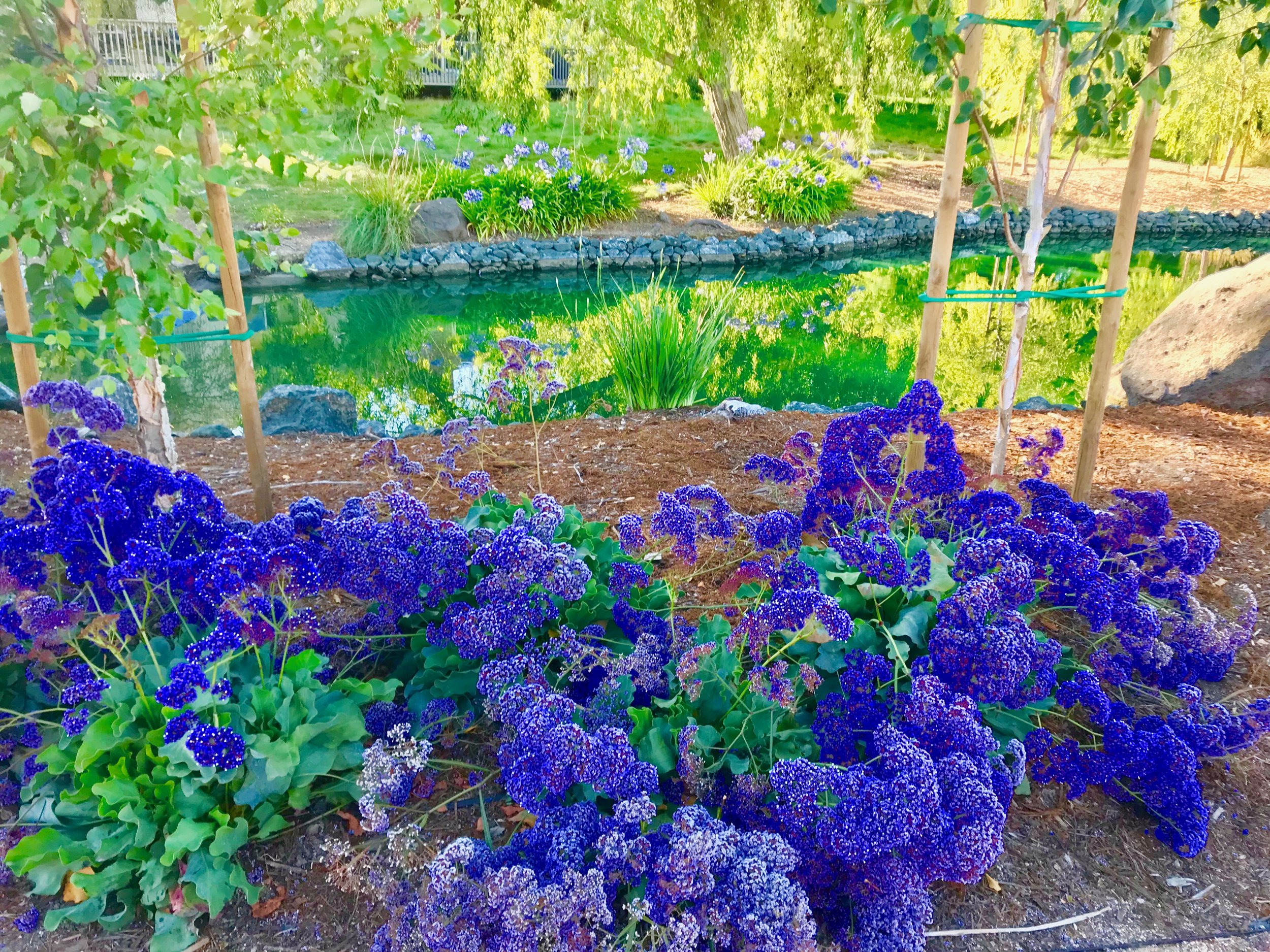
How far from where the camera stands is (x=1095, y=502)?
309cm

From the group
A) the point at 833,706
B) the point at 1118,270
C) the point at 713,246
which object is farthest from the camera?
the point at 713,246

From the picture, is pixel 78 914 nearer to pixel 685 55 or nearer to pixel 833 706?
pixel 833 706

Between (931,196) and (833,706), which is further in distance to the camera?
(931,196)

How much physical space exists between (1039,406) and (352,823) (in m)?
4.25

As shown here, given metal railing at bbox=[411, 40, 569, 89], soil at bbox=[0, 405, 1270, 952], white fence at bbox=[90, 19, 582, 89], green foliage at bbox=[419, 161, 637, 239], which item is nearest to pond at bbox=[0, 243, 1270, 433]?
soil at bbox=[0, 405, 1270, 952]

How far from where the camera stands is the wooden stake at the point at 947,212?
8.25 feet

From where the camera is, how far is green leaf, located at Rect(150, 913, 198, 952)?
59.3 inches

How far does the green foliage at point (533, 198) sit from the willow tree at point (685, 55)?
1197 millimetres

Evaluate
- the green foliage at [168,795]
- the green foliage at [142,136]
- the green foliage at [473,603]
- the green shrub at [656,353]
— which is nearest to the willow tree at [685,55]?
the green shrub at [656,353]

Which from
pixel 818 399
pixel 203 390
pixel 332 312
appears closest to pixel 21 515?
pixel 203 390

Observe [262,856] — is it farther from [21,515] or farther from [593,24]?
[593,24]

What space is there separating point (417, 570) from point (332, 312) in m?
7.35

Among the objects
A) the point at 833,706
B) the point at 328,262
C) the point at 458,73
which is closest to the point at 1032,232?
the point at 833,706

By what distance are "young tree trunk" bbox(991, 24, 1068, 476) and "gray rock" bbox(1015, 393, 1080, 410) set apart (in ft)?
5.86
